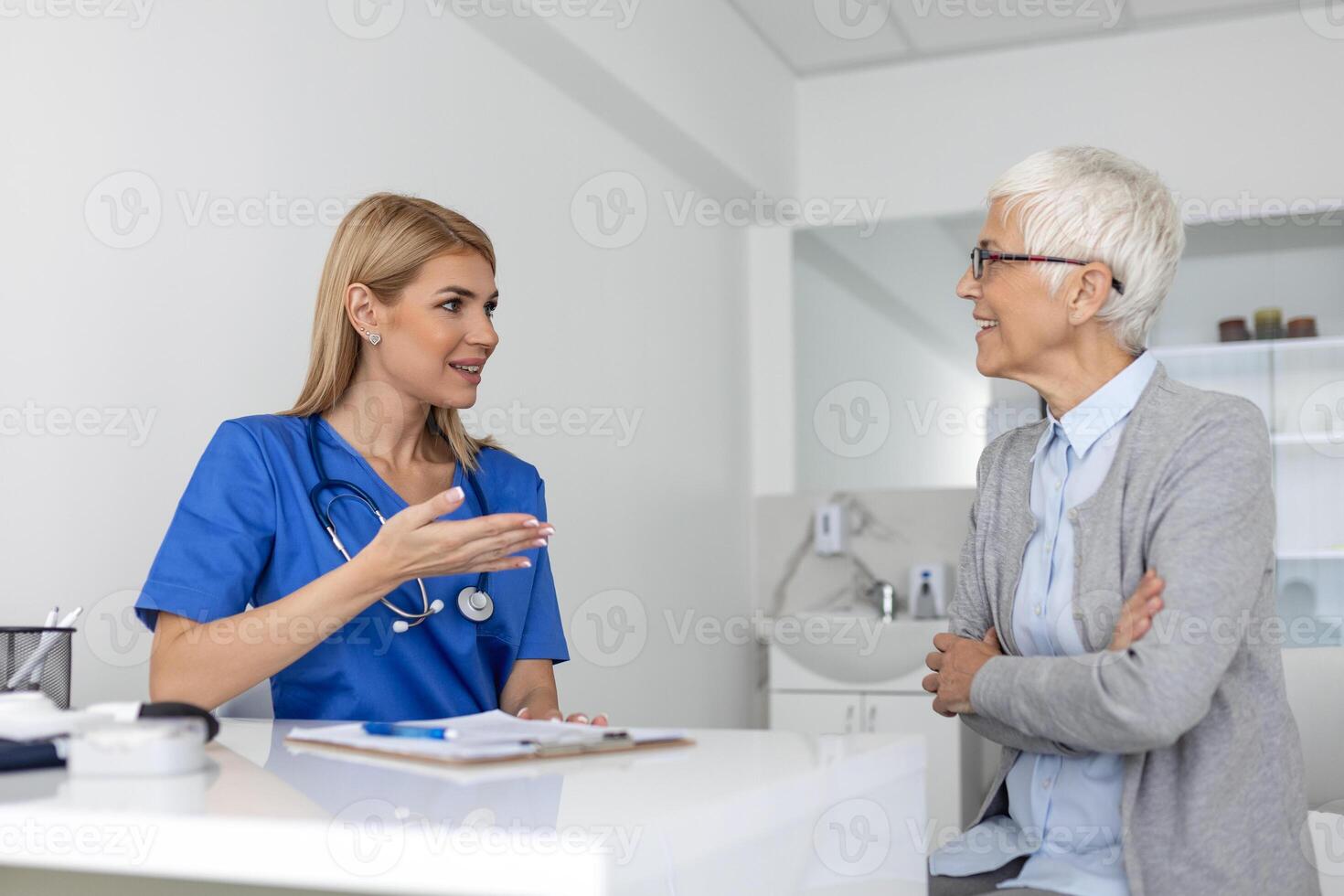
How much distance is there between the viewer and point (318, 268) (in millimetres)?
2697

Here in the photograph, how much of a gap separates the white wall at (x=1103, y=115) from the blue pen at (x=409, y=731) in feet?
12.7

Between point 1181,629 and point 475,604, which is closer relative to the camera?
point 1181,629

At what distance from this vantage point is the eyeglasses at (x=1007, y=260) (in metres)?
1.68

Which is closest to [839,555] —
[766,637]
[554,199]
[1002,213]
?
[766,637]

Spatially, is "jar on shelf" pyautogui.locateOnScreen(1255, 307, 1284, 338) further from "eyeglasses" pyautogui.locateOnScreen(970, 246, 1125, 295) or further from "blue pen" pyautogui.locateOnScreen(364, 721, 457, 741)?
"blue pen" pyautogui.locateOnScreen(364, 721, 457, 741)

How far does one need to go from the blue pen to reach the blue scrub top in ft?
1.15

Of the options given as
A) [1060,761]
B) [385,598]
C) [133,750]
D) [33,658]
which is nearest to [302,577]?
[385,598]

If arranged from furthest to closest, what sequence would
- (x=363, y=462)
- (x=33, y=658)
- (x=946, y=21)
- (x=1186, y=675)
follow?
(x=946, y=21), (x=363, y=462), (x=33, y=658), (x=1186, y=675)

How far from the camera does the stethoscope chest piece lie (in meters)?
1.80

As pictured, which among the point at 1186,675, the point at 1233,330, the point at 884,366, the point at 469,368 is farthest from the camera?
the point at 884,366

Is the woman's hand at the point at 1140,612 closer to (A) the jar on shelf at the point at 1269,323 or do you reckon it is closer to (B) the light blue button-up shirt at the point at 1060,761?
(B) the light blue button-up shirt at the point at 1060,761

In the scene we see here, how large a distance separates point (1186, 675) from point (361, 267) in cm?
132

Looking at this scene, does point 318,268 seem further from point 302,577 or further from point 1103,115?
point 1103,115

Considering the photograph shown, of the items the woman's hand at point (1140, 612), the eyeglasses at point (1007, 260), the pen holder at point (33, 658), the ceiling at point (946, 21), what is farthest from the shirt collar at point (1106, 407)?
the ceiling at point (946, 21)
